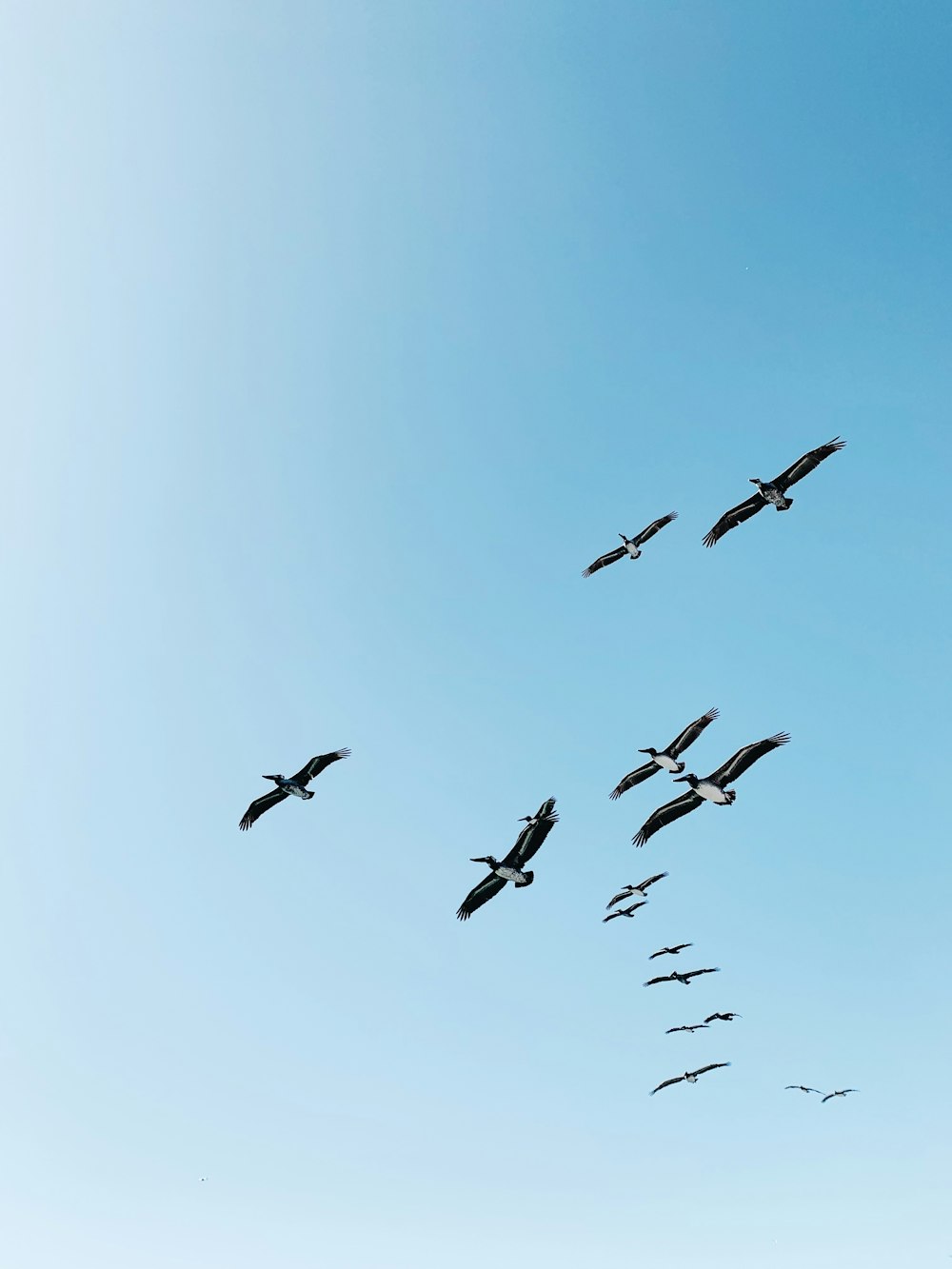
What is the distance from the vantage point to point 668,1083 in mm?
53938

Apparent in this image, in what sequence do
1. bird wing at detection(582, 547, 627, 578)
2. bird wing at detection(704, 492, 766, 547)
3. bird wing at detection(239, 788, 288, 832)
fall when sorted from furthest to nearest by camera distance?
bird wing at detection(582, 547, 627, 578)
bird wing at detection(704, 492, 766, 547)
bird wing at detection(239, 788, 288, 832)

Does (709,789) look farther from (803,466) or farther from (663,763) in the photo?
(803,466)

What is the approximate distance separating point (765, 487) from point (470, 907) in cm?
2393

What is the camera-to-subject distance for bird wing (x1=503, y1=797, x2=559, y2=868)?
32.3 m

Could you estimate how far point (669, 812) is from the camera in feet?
118

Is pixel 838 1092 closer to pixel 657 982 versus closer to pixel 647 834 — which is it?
pixel 657 982

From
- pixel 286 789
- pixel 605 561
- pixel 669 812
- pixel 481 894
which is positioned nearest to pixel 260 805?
pixel 286 789

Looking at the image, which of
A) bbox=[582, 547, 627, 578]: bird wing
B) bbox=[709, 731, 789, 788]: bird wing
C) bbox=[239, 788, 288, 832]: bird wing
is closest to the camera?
bbox=[709, 731, 789, 788]: bird wing

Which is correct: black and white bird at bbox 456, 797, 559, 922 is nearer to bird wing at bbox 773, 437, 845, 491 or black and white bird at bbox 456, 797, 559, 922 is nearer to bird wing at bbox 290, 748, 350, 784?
bird wing at bbox 290, 748, 350, 784

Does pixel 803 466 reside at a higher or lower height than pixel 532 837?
higher

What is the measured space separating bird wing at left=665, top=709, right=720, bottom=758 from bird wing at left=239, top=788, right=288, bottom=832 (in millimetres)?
17028

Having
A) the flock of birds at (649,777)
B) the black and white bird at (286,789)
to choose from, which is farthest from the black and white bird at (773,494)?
the black and white bird at (286,789)

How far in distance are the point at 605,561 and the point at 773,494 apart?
1092cm

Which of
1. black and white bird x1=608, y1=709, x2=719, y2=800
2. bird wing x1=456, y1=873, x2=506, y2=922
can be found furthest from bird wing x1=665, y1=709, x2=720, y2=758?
bird wing x1=456, y1=873, x2=506, y2=922
